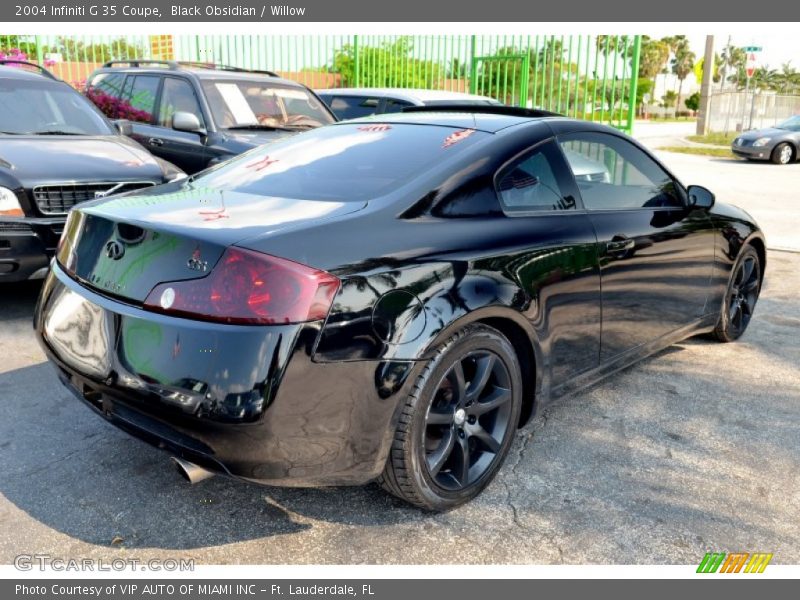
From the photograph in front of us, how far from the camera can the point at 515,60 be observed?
1645 cm

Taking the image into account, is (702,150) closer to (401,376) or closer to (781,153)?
(781,153)

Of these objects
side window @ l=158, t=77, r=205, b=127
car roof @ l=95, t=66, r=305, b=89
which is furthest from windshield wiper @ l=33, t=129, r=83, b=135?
car roof @ l=95, t=66, r=305, b=89

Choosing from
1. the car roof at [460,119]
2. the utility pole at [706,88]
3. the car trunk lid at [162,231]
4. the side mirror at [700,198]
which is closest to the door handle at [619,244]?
the car roof at [460,119]

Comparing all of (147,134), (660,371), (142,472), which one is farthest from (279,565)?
(147,134)

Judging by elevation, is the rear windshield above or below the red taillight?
above

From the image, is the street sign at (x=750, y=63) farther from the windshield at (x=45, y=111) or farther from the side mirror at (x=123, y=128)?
the windshield at (x=45, y=111)

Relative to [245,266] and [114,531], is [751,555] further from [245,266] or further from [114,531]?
[114,531]

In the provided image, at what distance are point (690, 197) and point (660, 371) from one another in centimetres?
107

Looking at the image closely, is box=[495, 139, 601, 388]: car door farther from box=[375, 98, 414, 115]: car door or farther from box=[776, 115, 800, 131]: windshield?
box=[776, 115, 800, 131]: windshield

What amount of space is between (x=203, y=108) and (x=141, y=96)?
120cm

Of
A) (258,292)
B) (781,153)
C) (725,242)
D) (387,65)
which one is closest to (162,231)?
(258,292)

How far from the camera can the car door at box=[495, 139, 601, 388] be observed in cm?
320

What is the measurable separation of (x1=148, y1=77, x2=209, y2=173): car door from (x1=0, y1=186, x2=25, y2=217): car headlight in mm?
2647
